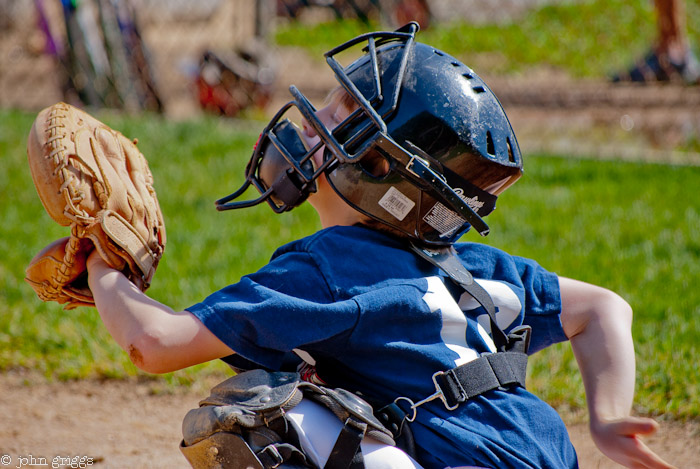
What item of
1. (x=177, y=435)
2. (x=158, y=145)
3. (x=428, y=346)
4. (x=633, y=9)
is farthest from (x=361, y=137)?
(x=633, y=9)

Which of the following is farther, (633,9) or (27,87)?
(633,9)

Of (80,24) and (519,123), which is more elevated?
(80,24)

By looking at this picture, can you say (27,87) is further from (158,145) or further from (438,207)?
(438,207)

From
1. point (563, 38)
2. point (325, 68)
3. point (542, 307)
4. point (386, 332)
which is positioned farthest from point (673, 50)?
point (386, 332)

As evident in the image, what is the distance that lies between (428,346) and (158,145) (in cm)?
530

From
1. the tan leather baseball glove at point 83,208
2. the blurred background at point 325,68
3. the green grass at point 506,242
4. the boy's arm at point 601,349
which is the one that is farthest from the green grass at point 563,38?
the tan leather baseball glove at point 83,208

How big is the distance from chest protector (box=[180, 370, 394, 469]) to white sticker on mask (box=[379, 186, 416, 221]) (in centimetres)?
46

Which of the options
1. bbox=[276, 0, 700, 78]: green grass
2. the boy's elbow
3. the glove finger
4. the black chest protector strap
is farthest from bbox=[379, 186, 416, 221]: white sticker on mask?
bbox=[276, 0, 700, 78]: green grass

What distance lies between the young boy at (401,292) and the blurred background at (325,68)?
491 cm

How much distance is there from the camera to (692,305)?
12.4 feet

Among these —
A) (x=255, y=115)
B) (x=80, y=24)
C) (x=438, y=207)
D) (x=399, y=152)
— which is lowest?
(x=255, y=115)

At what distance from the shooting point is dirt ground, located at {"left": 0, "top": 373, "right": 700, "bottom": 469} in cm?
266

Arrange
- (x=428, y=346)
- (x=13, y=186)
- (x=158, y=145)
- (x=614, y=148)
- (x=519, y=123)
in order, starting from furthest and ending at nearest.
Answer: (x=519, y=123), (x=614, y=148), (x=158, y=145), (x=13, y=186), (x=428, y=346)

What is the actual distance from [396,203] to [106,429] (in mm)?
1667
